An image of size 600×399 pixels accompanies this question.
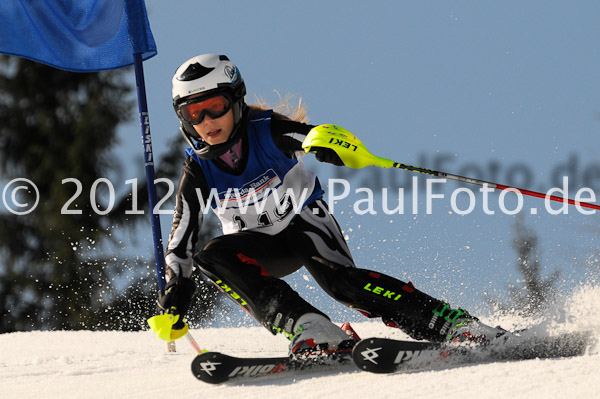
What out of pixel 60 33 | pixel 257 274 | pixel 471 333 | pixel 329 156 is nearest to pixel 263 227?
pixel 257 274

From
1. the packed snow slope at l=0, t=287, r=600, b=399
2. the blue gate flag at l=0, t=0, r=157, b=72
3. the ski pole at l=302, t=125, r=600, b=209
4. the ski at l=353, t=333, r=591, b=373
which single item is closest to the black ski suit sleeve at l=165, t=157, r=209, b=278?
the packed snow slope at l=0, t=287, r=600, b=399

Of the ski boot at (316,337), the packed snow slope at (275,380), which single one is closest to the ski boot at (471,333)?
the packed snow slope at (275,380)

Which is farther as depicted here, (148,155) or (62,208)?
(62,208)

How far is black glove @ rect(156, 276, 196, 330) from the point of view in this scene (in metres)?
3.46

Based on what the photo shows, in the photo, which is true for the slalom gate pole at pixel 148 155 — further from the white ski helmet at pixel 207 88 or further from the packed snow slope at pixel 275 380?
the white ski helmet at pixel 207 88

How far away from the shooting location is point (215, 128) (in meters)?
3.62

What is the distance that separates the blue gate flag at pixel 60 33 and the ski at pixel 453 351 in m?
4.42

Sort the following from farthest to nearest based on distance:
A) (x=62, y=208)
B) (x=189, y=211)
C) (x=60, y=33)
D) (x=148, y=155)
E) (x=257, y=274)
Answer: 1. (x=62, y=208)
2. (x=60, y=33)
3. (x=148, y=155)
4. (x=189, y=211)
5. (x=257, y=274)

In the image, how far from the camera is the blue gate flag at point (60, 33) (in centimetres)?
636

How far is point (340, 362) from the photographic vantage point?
10.6ft

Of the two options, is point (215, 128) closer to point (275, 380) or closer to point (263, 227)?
point (263, 227)

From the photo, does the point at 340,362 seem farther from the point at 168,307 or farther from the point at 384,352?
the point at 168,307

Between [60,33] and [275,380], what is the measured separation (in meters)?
4.88

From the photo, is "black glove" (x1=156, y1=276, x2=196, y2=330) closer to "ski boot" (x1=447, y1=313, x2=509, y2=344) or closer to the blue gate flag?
"ski boot" (x1=447, y1=313, x2=509, y2=344)
